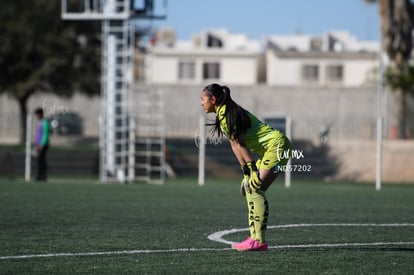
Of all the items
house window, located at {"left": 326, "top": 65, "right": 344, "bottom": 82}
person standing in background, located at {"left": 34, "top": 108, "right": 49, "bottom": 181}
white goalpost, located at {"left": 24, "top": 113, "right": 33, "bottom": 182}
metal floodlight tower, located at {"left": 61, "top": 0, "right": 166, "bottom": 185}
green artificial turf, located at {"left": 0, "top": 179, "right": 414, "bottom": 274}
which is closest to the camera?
green artificial turf, located at {"left": 0, "top": 179, "right": 414, "bottom": 274}

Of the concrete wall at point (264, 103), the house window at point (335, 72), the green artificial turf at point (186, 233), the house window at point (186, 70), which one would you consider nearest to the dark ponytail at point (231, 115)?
the green artificial turf at point (186, 233)

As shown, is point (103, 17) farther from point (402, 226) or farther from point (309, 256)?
point (309, 256)

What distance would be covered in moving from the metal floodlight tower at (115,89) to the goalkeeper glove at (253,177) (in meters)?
19.5

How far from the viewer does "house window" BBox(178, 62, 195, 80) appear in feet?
281

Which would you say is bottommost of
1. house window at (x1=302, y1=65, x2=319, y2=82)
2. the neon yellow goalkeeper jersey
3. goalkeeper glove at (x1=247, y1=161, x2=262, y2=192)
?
goalkeeper glove at (x1=247, y1=161, x2=262, y2=192)

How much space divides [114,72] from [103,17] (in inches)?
63.4

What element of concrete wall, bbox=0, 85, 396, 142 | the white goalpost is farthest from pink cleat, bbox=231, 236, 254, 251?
concrete wall, bbox=0, 85, 396, 142

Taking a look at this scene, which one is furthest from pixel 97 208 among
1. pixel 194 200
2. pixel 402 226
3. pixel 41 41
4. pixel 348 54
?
pixel 348 54

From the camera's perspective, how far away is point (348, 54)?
85125 mm

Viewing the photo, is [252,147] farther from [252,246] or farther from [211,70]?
[211,70]

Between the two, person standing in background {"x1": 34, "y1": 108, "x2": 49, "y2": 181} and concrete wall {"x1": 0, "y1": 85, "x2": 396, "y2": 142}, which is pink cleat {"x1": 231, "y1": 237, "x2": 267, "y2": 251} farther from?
concrete wall {"x1": 0, "y1": 85, "x2": 396, "y2": 142}

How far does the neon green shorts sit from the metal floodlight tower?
1948 cm

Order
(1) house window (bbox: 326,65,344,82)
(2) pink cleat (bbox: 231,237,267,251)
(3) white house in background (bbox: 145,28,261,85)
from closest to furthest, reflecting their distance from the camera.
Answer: (2) pink cleat (bbox: 231,237,267,251) → (3) white house in background (bbox: 145,28,261,85) → (1) house window (bbox: 326,65,344,82)

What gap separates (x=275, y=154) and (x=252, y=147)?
0.26 meters
